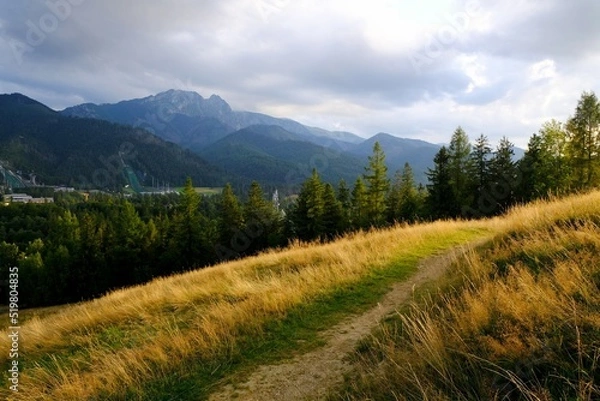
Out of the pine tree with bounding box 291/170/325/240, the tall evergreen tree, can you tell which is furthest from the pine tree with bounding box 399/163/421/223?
the pine tree with bounding box 291/170/325/240

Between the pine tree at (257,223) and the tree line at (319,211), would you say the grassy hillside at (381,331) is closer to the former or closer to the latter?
the tree line at (319,211)

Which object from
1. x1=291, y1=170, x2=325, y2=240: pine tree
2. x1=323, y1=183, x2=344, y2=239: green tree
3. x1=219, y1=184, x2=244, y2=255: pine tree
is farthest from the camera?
x1=219, y1=184, x2=244, y2=255: pine tree

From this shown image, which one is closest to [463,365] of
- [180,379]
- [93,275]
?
[180,379]

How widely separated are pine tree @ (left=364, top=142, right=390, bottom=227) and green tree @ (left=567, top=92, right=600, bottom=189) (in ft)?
62.7

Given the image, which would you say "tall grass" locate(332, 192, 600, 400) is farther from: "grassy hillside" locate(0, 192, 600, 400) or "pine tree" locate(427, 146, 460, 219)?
"pine tree" locate(427, 146, 460, 219)

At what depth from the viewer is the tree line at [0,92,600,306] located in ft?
114

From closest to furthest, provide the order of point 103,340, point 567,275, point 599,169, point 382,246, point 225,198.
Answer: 1. point 567,275
2. point 103,340
3. point 382,246
4. point 599,169
5. point 225,198

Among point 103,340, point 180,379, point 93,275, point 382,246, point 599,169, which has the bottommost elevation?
point 93,275

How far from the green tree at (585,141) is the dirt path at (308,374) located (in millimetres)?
38440

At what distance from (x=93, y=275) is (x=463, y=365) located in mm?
56159

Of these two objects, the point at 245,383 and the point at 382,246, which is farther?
the point at 382,246

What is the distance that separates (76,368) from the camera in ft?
19.1

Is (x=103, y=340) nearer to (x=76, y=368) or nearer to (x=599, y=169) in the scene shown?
(x=76, y=368)

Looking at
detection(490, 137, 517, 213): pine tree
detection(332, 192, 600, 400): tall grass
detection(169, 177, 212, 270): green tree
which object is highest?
detection(490, 137, 517, 213): pine tree
